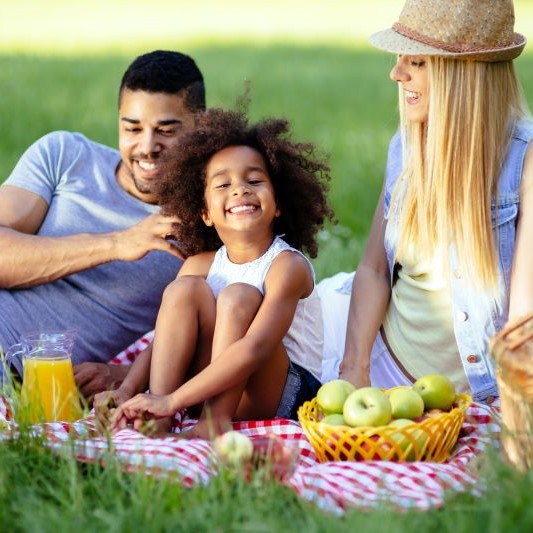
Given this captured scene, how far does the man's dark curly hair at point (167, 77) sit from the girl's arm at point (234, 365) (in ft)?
3.64

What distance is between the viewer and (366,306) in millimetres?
3928

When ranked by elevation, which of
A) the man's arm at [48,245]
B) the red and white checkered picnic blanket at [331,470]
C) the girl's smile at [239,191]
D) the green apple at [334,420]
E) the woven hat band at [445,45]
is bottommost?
the red and white checkered picnic blanket at [331,470]

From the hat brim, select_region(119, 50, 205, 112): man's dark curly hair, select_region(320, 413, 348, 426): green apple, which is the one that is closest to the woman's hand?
select_region(320, 413, 348, 426): green apple

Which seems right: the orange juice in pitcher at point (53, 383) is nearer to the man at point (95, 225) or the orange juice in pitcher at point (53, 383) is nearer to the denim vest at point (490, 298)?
the man at point (95, 225)

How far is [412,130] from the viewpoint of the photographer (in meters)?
3.74

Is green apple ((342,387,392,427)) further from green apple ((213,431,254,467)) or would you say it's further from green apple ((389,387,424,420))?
green apple ((213,431,254,467))

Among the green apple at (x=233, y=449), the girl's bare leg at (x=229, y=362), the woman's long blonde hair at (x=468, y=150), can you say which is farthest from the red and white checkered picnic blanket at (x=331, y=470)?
the woman's long blonde hair at (x=468, y=150)

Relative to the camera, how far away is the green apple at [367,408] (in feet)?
10.4

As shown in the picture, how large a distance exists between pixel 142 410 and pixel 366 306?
941 millimetres

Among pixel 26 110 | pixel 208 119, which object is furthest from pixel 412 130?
pixel 26 110

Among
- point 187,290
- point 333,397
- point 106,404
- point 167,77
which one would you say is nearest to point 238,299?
point 187,290

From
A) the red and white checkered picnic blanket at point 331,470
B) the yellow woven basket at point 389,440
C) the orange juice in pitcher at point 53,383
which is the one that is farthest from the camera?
the orange juice in pitcher at point 53,383

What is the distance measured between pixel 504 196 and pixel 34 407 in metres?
1.58

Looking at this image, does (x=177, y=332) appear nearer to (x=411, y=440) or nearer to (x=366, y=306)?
(x=366, y=306)
